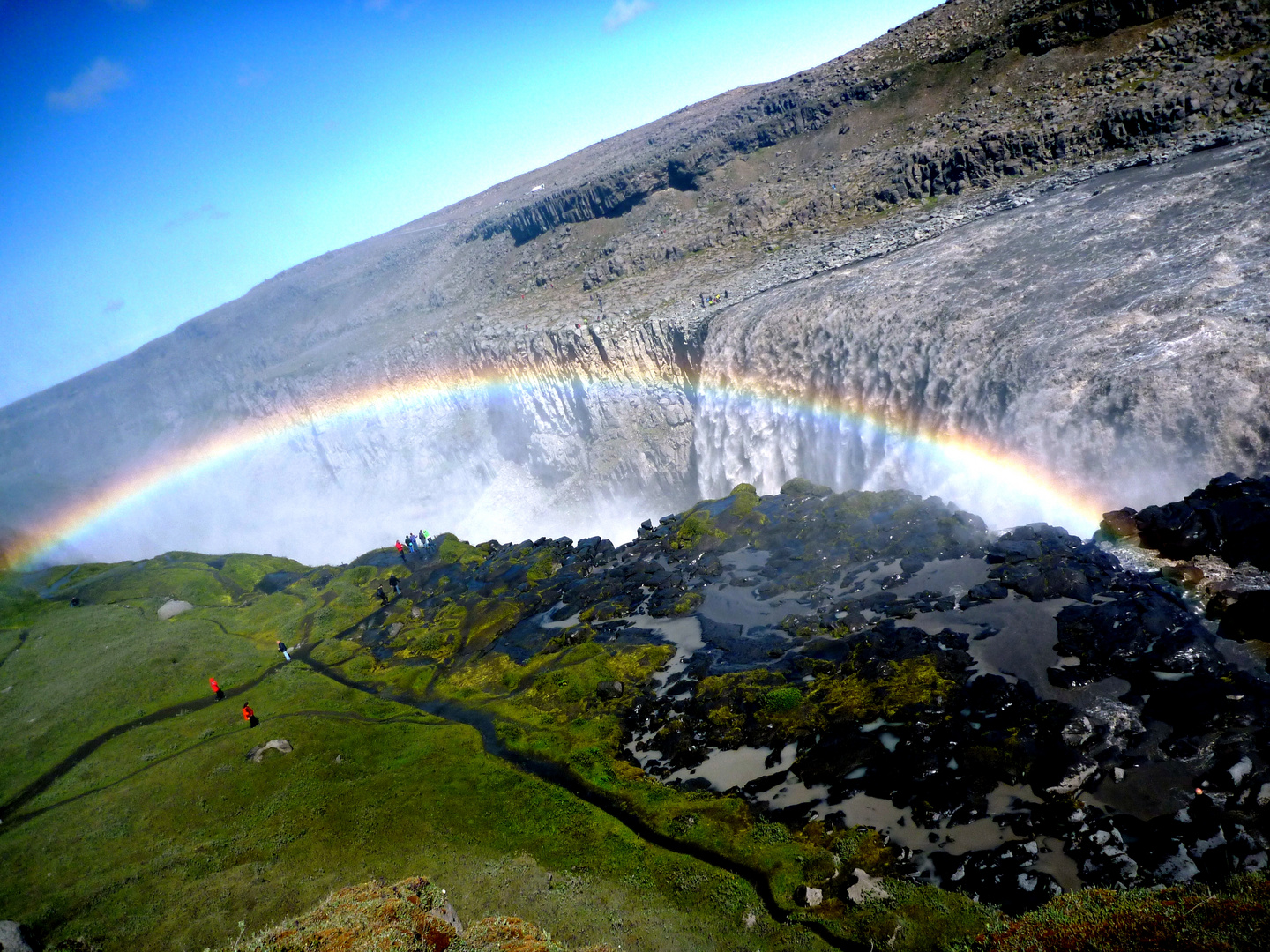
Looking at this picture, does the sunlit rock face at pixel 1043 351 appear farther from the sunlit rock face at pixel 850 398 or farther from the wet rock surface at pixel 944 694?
the wet rock surface at pixel 944 694

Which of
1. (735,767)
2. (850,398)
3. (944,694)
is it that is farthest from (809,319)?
(735,767)

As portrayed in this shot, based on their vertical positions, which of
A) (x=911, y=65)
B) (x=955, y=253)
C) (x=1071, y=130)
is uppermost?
(x=911, y=65)

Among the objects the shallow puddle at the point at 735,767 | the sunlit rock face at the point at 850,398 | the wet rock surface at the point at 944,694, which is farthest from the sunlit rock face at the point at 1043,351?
the shallow puddle at the point at 735,767

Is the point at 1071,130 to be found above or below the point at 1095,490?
above

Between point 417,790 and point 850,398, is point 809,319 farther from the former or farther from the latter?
point 417,790

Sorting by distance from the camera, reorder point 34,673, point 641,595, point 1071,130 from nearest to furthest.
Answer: point 641,595
point 34,673
point 1071,130

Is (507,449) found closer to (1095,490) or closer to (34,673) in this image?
(34,673)

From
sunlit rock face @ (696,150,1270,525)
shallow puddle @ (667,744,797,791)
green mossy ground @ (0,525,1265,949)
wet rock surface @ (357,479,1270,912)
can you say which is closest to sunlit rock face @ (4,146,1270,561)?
sunlit rock face @ (696,150,1270,525)

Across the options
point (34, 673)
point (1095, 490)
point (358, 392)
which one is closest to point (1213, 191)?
point (1095, 490)

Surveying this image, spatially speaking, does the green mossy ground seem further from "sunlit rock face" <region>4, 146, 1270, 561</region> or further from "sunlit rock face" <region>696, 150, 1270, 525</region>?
"sunlit rock face" <region>4, 146, 1270, 561</region>
